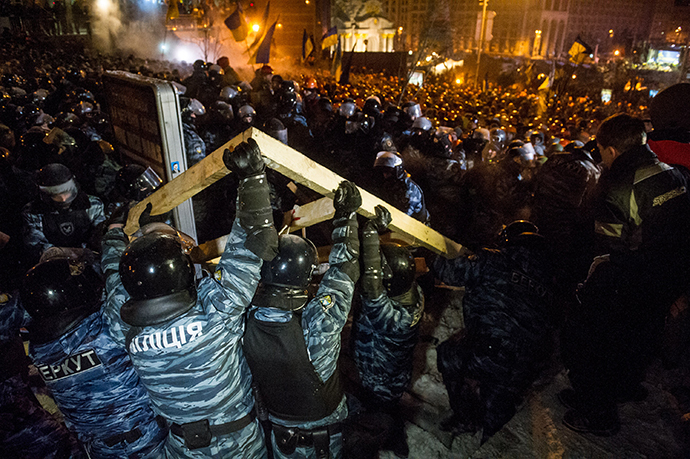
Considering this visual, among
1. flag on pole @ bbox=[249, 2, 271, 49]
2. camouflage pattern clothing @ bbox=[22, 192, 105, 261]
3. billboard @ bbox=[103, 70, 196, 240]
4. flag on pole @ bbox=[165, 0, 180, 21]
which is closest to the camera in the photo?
billboard @ bbox=[103, 70, 196, 240]

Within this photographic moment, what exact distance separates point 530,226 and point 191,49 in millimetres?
47557

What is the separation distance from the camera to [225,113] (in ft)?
33.6

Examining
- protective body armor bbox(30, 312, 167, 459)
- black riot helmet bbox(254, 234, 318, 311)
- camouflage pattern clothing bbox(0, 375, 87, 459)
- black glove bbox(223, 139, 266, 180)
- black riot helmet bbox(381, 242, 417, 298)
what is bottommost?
camouflage pattern clothing bbox(0, 375, 87, 459)

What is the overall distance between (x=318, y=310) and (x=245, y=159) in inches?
42.2

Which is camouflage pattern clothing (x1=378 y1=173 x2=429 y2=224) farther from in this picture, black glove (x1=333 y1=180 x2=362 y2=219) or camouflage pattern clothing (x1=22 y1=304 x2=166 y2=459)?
camouflage pattern clothing (x1=22 y1=304 x2=166 y2=459)

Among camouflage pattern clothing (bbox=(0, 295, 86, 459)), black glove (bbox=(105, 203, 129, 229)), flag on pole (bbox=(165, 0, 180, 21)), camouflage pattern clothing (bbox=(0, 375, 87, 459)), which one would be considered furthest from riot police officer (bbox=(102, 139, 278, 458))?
flag on pole (bbox=(165, 0, 180, 21))

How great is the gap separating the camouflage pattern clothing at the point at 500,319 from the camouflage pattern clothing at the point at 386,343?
1.85 ft

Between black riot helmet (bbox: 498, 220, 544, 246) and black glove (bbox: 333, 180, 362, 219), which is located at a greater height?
black glove (bbox: 333, 180, 362, 219)

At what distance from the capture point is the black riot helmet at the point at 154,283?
2246 mm

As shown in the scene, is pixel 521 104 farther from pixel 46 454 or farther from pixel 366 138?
pixel 46 454

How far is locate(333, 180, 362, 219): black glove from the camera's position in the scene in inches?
106

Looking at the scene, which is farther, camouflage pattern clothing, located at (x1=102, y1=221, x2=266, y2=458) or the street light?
the street light

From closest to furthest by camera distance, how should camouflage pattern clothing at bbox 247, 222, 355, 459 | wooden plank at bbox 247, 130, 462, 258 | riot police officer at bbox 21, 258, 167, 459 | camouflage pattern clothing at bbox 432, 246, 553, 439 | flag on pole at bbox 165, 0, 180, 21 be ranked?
wooden plank at bbox 247, 130, 462, 258
camouflage pattern clothing at bbox 247, 222, 355, 459
riot police officer at bbox 21, 258, 167, 459
camouflage pattern clothing at bbox 432, 246, 553, 439
flag on pole at bbox 165, 0, 180, 21

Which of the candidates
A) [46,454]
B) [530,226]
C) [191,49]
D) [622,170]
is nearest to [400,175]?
[530,226]
